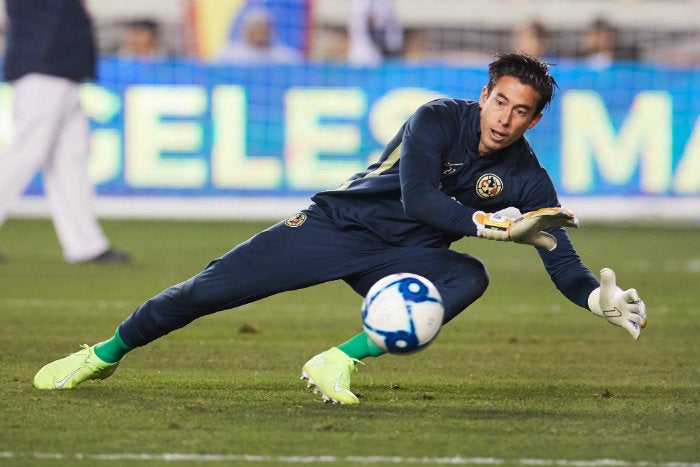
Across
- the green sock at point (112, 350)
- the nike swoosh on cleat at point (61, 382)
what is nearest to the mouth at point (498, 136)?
the green sock at point (112, 350)

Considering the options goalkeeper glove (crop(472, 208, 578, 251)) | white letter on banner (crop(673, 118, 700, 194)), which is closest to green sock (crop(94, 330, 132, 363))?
goalkeeper glove (crop(472, 208, 578, 251))

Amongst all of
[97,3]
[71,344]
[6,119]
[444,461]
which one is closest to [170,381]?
[71,344]

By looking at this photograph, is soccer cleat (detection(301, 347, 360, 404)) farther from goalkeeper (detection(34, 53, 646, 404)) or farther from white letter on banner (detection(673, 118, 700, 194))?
white letter on banner (detection(673, 118, 700, 194))

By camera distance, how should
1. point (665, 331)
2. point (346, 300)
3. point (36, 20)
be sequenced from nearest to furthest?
1. point (665, 331)
2. point (346, 300)
3. point (36, 20)

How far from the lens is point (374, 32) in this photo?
18.8m

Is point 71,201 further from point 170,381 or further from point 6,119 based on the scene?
point 170,381

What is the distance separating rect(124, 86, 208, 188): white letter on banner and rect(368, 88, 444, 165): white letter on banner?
2038mm

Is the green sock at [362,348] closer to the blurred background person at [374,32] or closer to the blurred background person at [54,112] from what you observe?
the blurred background person at [54,112]

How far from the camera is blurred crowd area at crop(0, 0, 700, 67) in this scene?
17922mm

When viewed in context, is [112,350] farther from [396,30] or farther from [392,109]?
[396,30]

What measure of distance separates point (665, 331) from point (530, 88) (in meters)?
3.32

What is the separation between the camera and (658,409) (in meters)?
5.68

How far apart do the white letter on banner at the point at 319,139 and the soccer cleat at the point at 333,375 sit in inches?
401

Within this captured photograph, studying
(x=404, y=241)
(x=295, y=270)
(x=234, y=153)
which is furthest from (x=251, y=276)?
(x=234, y=153)
